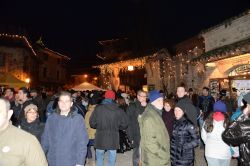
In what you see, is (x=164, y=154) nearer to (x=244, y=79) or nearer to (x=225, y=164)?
(x=225, y=164)

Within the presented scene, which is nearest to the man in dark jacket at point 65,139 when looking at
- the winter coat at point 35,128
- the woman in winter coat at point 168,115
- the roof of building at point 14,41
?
the winter coat at point 35,128

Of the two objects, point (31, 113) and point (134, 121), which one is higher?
point (31, 113)

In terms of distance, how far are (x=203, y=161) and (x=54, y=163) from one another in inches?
222

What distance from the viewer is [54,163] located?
475 centimetres

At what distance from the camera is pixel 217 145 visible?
18.5 feet

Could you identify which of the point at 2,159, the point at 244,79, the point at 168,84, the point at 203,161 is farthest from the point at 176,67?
the point at 2,159

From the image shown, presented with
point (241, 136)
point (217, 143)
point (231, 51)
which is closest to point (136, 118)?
point (217, 143)

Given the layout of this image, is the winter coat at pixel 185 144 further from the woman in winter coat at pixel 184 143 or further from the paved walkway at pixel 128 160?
the paved walkway at pixel 128 160

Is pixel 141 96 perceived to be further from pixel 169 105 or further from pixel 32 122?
pixel 32 122

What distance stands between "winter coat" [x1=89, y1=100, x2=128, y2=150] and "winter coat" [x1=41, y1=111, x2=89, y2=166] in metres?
2.35

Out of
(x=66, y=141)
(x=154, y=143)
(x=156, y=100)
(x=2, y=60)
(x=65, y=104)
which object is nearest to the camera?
(x=66, y=141)

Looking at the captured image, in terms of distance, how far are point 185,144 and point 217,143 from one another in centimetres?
59

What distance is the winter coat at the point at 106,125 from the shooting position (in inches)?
281

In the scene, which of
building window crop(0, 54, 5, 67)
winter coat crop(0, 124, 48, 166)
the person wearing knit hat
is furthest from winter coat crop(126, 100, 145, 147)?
building window crop(0, 54, 5, 67)
